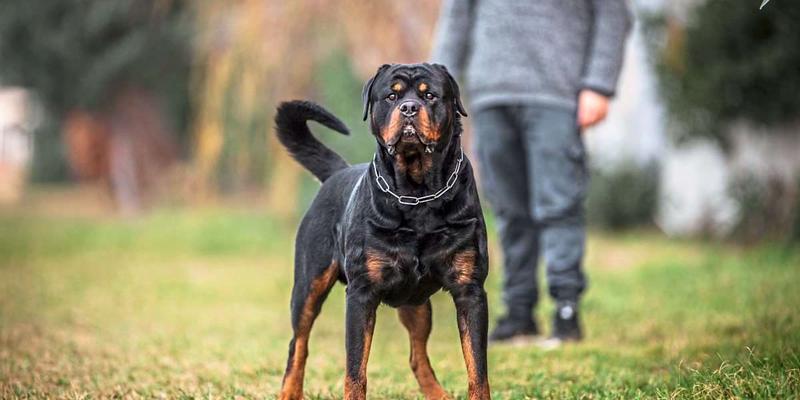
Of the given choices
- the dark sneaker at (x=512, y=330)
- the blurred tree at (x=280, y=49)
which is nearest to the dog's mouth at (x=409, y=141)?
the dark sneaker at (x=512, y=330)

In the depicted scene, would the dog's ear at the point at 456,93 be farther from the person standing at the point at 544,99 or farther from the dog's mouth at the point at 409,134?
the person standing at the point at 544,99

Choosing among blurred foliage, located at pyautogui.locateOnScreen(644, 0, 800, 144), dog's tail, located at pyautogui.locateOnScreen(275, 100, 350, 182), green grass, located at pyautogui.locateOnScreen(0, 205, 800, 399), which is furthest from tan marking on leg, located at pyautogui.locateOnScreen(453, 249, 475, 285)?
blurred foliage, located at pyautogui.locateOnScreen(644, 0, 800, 144)

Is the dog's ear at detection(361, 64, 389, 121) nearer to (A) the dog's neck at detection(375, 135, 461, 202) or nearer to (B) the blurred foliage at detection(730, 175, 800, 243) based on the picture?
(A) the dog's neck at detection(375, 135, 461, 202)

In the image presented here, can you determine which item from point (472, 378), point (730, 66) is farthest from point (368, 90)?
point (730, 66)

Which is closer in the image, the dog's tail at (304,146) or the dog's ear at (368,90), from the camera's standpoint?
the dog's ear at (368,90)

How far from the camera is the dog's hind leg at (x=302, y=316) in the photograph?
344cm

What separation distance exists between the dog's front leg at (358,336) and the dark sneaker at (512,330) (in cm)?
224

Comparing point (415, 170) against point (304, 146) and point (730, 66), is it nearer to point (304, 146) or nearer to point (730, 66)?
point (304, 146)

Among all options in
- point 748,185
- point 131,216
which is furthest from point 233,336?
point 131,216

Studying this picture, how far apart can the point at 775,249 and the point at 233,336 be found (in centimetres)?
500

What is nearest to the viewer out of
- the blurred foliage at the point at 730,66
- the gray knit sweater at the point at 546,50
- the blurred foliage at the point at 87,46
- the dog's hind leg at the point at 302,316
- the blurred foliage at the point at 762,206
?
the dog's hind leg at the point at 302,316

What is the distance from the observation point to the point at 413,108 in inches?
117

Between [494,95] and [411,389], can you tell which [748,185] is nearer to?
[494,95]

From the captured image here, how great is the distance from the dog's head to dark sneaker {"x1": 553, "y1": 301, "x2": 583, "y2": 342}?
2.03 meters
